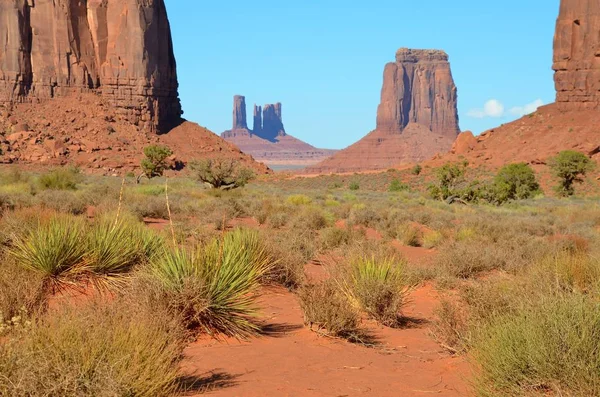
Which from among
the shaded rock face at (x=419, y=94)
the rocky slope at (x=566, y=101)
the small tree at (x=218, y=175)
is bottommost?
the small tree at (x=218, y=175)

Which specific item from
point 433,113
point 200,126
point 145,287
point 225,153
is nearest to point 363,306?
point 145,287

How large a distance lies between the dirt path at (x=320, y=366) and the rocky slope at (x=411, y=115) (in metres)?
138

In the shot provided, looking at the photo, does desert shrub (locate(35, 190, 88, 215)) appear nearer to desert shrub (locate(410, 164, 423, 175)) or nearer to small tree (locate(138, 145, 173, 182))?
small tree (locate(138, 145, 173, 182))

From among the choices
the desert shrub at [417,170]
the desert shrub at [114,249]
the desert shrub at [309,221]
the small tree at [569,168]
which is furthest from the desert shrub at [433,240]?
the desert shrub at [417,170]

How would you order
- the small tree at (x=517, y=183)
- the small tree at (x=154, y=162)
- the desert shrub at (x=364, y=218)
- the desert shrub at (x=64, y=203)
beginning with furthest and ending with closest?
the small tree at (x=154, y=162)
the small tree at (x=517, y=183)
the desert shrub at (x=364, y=218)
the desert shrub at (x=64, y=203)

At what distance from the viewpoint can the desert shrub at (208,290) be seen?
21.9ft

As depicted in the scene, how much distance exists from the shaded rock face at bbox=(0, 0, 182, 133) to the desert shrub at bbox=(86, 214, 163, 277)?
213 feet

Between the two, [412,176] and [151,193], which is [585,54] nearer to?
[412,176]

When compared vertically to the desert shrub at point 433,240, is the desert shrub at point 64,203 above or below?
above

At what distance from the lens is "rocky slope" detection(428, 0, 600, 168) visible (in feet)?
221

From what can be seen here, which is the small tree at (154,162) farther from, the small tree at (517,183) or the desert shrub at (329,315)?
the desert shrub at (329,315)

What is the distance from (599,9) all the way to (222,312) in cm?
7177

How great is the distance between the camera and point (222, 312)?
6.93 meters

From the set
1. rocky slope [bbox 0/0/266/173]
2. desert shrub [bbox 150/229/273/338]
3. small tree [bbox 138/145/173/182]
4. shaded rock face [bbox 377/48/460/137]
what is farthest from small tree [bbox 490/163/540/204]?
shaded rock face [bbox 377/48/460/137]
